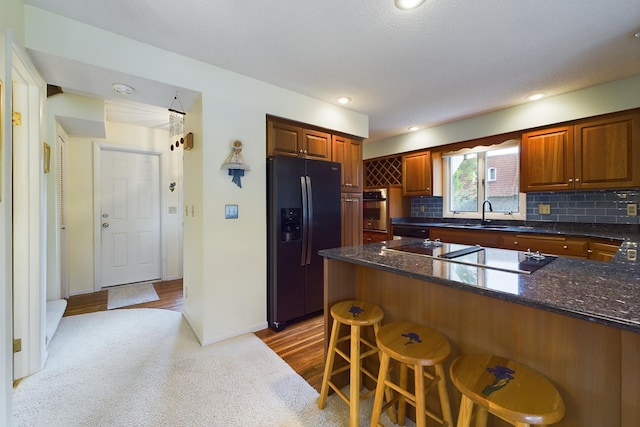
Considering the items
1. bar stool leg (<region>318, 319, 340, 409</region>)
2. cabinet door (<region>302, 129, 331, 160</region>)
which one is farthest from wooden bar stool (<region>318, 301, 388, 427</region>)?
cabinet door (<region>302, 129, 331, 160</region>)

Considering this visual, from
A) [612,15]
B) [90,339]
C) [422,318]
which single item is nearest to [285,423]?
[422,318]

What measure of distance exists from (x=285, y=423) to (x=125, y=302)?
2.96m

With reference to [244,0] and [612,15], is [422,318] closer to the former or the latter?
[244,0]

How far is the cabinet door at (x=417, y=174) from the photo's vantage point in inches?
171

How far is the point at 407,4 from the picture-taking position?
1.65 m

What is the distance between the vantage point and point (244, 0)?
162cm

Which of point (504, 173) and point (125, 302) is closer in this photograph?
point (125, 302)

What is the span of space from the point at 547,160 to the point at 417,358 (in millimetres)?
3324

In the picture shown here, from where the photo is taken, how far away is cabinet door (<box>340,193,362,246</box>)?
341 centimetres

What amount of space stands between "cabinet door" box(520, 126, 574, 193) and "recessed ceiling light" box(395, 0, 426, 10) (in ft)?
8.53

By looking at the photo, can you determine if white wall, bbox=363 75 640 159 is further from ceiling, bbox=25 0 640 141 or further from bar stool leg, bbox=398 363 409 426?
bar stool leg, bbox=398 363 409 426

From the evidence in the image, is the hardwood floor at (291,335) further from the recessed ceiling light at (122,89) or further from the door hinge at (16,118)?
the recessed ceiling light at (122,89)

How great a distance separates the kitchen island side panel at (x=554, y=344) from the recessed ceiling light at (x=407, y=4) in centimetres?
166

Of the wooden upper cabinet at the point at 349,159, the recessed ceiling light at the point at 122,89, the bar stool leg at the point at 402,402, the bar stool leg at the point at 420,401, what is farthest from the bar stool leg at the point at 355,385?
the recessed ceiling light at the point at 122,89
